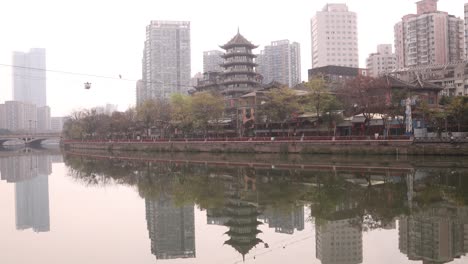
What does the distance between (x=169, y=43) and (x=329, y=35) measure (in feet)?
149

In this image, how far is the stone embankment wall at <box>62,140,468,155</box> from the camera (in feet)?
126

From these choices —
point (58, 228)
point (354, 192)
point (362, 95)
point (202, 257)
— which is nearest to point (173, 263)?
point (202, 257)

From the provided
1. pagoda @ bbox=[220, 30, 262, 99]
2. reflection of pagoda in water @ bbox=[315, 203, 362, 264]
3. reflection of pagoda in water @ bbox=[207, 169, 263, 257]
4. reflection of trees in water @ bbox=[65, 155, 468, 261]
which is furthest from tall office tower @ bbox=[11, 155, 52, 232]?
pagoda @ bbox=[220, 30, 262, 99]

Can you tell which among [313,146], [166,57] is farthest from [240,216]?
[166,57]

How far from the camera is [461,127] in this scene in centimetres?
4262

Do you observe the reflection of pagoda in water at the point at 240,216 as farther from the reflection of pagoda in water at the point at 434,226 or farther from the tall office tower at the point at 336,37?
the tall office tower at the point at 336,37

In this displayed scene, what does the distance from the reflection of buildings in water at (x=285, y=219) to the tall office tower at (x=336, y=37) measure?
381 ft

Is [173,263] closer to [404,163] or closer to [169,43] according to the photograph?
[404,163]

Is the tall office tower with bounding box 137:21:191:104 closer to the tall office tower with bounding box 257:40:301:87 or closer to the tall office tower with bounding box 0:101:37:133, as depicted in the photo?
the tall office tower with bounding box 257:40:301:87

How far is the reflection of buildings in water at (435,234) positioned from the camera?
456 inches

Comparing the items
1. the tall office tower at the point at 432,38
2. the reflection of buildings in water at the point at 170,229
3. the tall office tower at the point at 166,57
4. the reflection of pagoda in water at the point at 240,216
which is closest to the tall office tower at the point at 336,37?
the tall office tower at the point at 432,38

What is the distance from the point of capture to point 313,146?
1812 inches

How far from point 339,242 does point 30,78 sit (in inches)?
5061

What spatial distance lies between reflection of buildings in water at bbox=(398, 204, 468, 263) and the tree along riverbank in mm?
22710
